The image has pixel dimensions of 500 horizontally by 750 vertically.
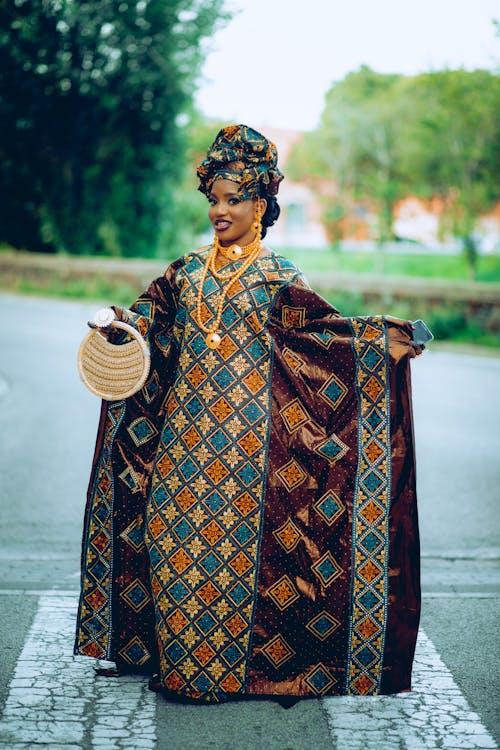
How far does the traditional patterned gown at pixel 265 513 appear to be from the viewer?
4.06 meters

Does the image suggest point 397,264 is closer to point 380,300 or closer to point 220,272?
point 380,300

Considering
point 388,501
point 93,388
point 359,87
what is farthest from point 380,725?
point 359,87

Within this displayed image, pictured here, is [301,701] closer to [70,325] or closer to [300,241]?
[70,325]

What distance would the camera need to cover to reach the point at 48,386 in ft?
41.3

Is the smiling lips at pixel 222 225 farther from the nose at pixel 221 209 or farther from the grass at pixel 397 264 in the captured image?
the grass at pixel 397 264

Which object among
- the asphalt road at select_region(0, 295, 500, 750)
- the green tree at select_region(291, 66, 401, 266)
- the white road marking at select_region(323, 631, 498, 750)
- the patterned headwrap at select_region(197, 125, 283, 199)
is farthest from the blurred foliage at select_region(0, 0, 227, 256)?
the white road marking at select_region(323, 631, 498, 750)

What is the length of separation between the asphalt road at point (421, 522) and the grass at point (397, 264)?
78.3 feet

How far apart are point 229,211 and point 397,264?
40.1 metres

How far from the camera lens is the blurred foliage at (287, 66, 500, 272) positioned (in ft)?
92.7

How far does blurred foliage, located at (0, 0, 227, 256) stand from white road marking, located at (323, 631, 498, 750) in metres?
24.5

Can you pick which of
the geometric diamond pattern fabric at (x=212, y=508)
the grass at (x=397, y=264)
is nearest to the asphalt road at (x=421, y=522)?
the geometric diamond pattern fabric at (x=212, y=508)

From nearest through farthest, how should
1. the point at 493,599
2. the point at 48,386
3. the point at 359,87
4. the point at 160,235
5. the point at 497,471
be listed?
1. the point at 493,599
2. the point at 497,471
3. the point at 48,386
4. the point at 160,235
5. the point at 359,87

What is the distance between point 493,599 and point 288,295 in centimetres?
215

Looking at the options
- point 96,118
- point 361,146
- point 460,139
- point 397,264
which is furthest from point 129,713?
point 397,264
